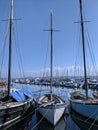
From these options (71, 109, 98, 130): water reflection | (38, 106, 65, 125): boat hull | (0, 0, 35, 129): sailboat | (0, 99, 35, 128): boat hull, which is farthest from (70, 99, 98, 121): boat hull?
(0, 99, 35, 128): boat hull

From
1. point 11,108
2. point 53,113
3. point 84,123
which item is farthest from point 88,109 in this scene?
point 11,108

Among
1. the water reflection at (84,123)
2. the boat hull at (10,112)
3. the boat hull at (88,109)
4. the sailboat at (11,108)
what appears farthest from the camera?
the boat hull at (88,109)

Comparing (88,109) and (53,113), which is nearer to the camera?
(53,113)

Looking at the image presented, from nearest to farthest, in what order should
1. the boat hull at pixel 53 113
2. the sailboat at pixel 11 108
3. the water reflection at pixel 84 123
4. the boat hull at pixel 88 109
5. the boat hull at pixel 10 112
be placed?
the boat hull at pixel 10 112, the sailboat at pixel 11 108, the water reflection at pixel 84 123, the boat hull at pixel 53 113, the boat hull at pixel 88 109

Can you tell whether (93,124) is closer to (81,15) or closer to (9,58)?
(9,58)

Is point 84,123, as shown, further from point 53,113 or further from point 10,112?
point 10,112

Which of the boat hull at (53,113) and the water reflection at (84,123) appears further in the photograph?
the boat hull at (53,113)

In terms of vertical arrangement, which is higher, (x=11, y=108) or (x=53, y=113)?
(x=11, y=108)

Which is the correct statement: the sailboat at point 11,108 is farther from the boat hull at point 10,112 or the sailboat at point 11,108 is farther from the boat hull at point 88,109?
the boat hull at point 88,109

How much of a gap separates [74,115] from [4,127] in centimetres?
888

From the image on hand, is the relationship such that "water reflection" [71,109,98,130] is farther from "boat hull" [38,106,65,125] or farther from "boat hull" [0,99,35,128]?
"boat hull" [0,99,35,128]

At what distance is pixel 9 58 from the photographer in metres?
Answer: 19.1

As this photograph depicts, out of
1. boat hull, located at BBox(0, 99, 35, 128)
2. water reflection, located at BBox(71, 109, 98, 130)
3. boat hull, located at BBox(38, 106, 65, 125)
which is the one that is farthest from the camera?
boat hull, located at BBox(38, 106, 65, 125)

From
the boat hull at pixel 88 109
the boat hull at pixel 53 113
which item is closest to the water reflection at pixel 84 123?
the boat hull at pixel 88 109
